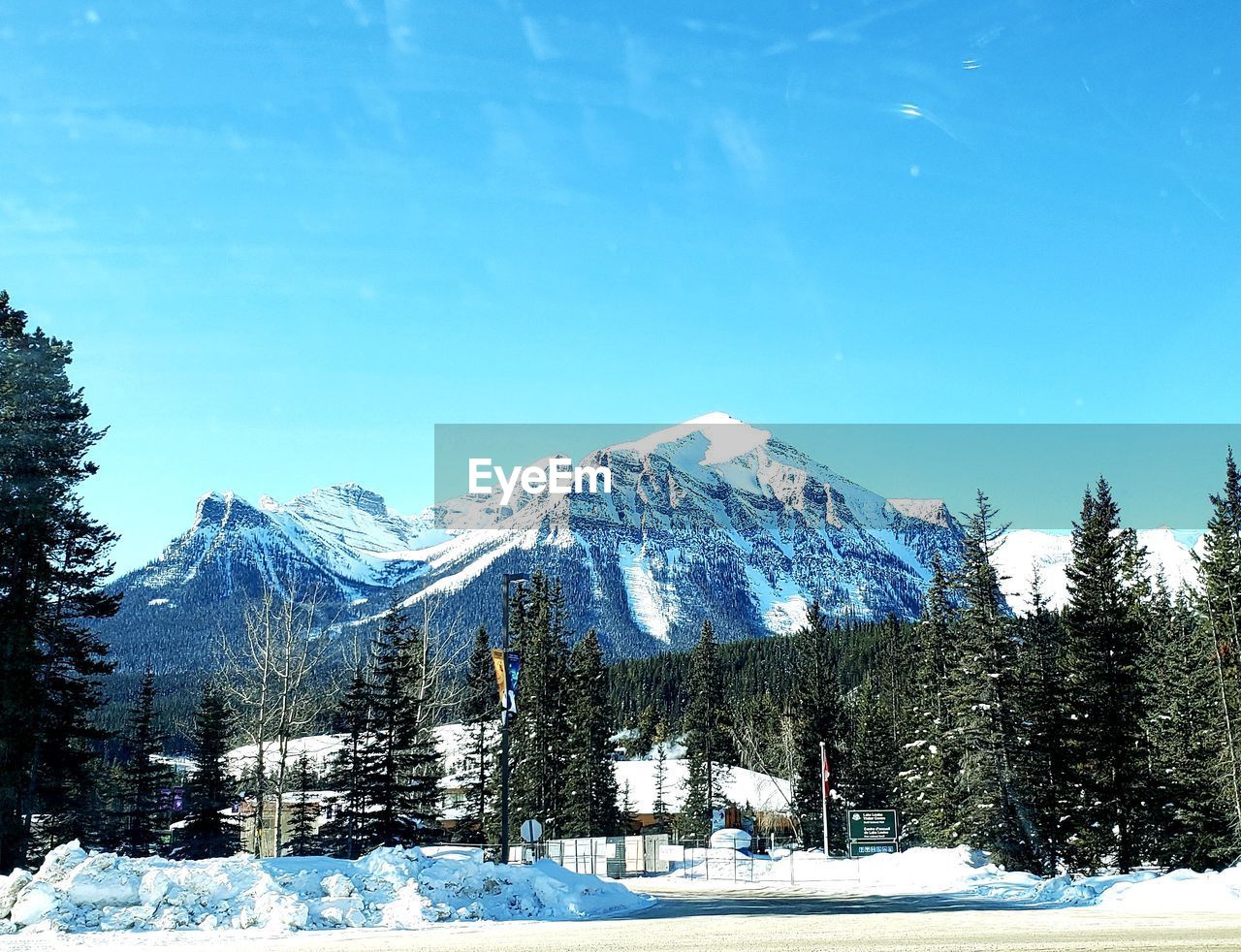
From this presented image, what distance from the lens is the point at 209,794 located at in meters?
60.1

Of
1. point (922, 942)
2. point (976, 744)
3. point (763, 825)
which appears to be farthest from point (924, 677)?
point (922, 942)

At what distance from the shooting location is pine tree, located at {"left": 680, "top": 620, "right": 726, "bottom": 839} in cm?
8519

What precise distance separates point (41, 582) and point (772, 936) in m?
26.6

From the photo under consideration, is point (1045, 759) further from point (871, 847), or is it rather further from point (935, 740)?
point (935, 740)

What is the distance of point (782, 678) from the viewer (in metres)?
155

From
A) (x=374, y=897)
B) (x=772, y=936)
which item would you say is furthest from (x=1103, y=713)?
(x=374, y=897)

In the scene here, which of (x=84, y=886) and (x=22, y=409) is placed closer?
(x=84, y=886)

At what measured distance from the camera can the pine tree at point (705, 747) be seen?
8519cm

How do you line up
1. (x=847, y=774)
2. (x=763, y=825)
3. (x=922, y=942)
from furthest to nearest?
(x=763, y=825) → (x=847, y=774) → (x=922, y=942)

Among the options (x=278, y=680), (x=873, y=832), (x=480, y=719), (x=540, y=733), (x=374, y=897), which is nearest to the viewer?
(x=374, y=897)

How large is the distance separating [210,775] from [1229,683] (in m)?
55.7

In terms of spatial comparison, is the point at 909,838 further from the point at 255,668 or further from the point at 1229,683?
the point at 255,668

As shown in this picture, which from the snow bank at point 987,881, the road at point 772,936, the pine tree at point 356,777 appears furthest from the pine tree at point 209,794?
the road at point 772,936

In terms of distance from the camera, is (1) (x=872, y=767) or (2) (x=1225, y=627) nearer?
(2) (x=1225, y=627)
